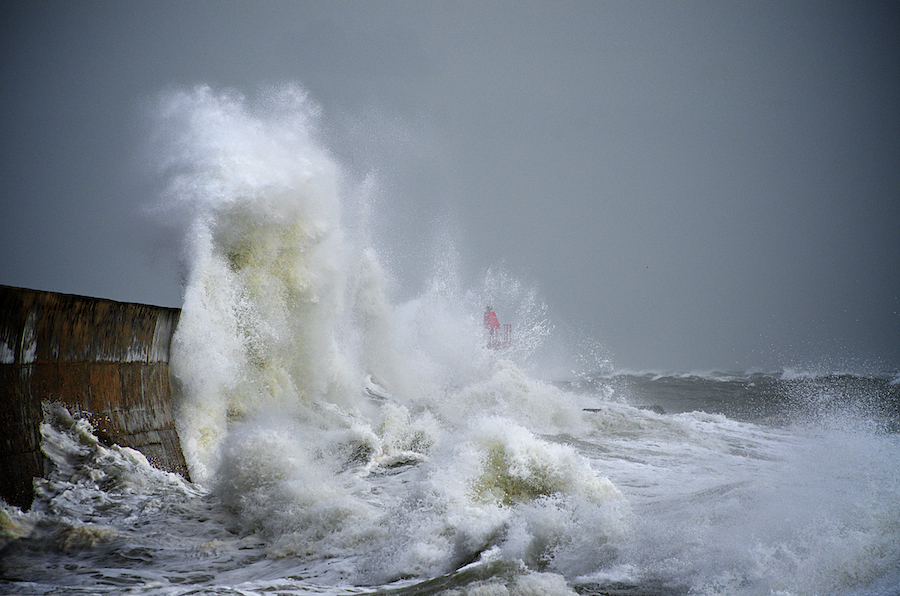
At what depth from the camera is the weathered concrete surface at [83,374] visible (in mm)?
3783

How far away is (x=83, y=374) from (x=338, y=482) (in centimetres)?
231

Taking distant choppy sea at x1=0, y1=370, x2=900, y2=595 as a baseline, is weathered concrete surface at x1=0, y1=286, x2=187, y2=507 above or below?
above

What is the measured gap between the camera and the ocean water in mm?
2809

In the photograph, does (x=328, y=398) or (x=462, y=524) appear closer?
(x=462, y=524)

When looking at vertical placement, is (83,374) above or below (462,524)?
above

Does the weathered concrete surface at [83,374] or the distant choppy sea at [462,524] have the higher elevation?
the weathered concrete surface at [83,374]

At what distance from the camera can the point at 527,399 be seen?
10242 mm

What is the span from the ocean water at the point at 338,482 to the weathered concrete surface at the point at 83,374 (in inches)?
6.4

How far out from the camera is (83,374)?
4.49 meters

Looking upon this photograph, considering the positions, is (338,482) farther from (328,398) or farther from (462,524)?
(328,398)

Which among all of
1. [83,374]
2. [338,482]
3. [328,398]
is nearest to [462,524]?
[338,482]

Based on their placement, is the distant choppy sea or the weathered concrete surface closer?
the distant choppy sea

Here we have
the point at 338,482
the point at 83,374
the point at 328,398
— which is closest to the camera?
the point at 83,374

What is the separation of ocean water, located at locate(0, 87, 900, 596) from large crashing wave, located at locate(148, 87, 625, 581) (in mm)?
25
